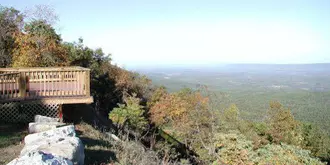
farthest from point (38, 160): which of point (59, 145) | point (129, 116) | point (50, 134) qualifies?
point (129, 116)

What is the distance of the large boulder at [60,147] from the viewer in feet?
15.1

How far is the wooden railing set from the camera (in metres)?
8.56

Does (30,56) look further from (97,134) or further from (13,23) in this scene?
(97,134)

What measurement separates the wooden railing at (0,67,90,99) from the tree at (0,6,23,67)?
6.56 meters

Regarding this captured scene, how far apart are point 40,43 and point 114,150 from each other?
10.4m

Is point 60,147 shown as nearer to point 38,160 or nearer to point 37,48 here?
point 38,160

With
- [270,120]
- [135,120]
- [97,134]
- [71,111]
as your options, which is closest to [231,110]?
[270,120]

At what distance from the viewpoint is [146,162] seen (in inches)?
222

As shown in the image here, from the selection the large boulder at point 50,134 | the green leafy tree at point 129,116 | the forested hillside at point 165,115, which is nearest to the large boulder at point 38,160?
the large boulder at point 50,134

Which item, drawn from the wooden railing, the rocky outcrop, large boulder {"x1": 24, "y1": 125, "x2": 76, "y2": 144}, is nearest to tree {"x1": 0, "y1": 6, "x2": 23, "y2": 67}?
the wooden railing

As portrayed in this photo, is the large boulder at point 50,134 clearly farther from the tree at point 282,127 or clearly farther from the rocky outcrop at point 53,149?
the tree at point 282,127

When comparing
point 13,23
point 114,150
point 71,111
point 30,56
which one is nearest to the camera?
point 114,150

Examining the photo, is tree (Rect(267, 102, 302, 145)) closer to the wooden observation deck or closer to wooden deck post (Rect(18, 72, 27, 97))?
the wooden observation deck

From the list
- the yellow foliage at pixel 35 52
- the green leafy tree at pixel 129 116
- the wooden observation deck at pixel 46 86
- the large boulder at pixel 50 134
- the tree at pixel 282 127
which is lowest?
the tree at pixel 282 127
